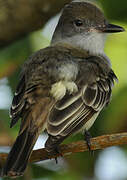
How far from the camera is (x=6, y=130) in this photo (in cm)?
478

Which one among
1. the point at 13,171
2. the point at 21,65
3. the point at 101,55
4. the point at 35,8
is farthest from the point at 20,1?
the point at 13,171

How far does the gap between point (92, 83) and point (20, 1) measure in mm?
1263

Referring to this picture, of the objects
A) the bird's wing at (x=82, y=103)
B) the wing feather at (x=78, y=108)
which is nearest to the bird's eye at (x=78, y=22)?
the bird's wing at (x=82, y=103)

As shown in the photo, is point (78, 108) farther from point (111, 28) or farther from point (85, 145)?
point (111, 28)

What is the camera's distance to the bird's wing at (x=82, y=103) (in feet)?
13.5

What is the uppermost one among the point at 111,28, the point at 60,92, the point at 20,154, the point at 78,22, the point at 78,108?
the point at 78,22

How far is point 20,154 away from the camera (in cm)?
397

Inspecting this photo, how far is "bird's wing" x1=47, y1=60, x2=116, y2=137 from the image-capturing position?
162 inches

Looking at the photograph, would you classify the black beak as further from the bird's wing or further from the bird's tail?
the bird's tail

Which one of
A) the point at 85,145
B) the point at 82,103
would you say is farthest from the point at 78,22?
the point at 85,145

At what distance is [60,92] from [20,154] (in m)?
0.66

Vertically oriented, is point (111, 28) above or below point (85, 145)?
above

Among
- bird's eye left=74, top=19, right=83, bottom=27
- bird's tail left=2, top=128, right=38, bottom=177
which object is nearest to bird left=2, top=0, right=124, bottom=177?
bird's tail left=2, top=128, right=38, bottom=177

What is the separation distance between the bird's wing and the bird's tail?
0.59ft
